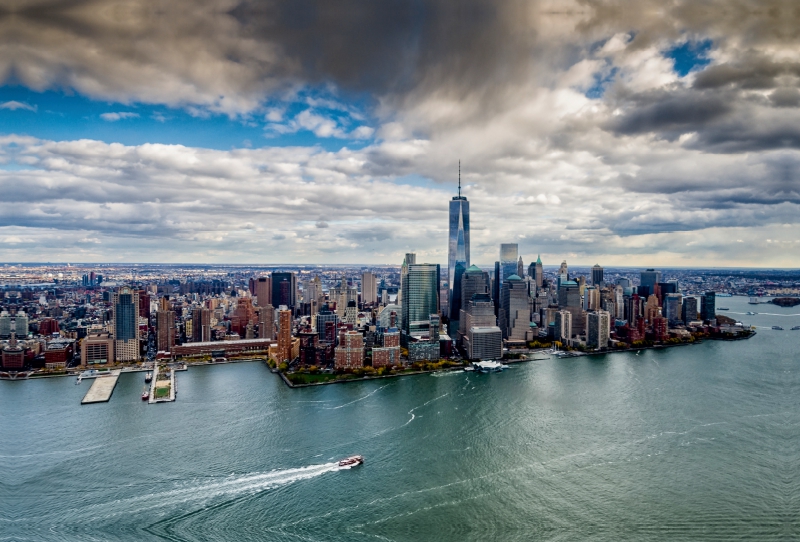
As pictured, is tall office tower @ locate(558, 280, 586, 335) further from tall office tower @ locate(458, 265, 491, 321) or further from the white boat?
the white boat

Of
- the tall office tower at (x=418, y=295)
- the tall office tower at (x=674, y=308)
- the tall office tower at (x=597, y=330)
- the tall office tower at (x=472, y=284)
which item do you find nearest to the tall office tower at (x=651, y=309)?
the tall office tower at (x=674, y=308)

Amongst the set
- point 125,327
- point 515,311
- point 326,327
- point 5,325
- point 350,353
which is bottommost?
point 350,353

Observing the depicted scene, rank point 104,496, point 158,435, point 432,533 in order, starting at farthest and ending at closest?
point 158,435, point 104,496, point 432,533

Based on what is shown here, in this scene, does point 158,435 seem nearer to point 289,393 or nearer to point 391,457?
point 289,393

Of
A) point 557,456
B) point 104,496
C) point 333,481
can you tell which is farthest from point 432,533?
point 104,496

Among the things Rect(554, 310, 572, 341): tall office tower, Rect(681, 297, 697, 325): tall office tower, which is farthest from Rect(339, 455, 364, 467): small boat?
Rect(681, 297, 697, 325): tall office tower

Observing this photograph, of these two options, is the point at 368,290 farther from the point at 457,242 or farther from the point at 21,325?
the point at 21,325

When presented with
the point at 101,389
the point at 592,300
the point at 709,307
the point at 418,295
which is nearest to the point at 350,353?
the point at 101,389
